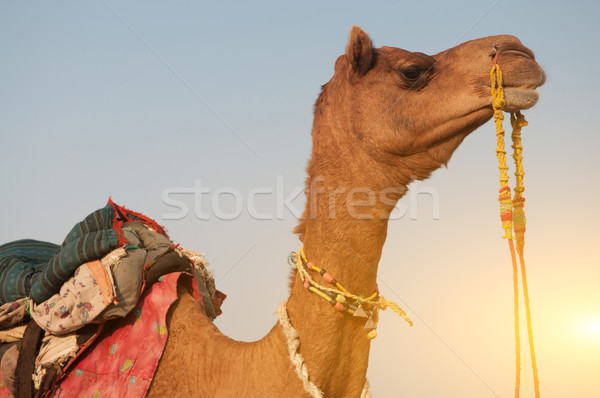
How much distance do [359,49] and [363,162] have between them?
585 millimetres

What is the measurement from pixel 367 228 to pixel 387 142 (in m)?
0.43

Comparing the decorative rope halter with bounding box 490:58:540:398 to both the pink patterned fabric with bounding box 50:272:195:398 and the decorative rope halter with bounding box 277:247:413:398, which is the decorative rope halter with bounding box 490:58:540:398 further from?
the pink patterned fabric with bounding box 50:272:195:398

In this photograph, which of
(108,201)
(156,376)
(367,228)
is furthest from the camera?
(108,201)

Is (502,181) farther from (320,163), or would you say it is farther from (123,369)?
(123,369)

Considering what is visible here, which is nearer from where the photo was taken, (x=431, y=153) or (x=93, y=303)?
(x=431, y=153)

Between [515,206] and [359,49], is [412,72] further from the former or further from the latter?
[515,206]

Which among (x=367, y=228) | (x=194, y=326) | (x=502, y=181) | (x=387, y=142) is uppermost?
(x=387, y=142)

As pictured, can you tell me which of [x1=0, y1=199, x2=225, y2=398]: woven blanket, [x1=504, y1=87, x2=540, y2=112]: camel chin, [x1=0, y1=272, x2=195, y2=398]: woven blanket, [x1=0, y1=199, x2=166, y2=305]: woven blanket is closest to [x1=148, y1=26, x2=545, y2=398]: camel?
[x1=504, y1=87, x2=540, y2=112]: camel chin

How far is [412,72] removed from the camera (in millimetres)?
2912

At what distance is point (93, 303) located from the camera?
343cm

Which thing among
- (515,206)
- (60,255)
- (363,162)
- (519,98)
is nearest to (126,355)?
(60,255)

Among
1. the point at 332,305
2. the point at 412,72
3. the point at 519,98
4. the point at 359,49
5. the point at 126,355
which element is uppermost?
the point at 359,49

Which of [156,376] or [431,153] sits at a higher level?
[431,153]

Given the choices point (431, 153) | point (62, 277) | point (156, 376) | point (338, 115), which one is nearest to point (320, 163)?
point (338, 115)
